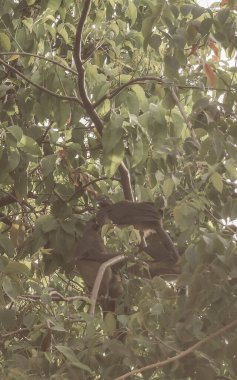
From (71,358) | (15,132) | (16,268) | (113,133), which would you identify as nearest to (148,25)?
(113,133)

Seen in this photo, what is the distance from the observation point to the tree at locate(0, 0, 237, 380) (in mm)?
1419

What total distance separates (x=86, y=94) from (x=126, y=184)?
30 cm

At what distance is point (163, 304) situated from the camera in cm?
151

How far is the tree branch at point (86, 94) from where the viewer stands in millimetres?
1915

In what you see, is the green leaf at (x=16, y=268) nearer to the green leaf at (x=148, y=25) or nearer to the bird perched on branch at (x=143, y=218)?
the bird perched on branch at (x=143, y=218)

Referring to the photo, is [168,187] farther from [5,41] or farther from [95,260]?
[5,41]

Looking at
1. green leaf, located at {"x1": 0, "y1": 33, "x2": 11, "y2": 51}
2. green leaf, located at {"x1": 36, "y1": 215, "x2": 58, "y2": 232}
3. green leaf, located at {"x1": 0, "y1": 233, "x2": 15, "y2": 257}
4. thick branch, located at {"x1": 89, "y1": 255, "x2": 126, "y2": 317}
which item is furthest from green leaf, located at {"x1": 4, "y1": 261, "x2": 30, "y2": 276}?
green leaf, located at {"x1": 0, "y1": 33, "x2": 11, "y2": 51}

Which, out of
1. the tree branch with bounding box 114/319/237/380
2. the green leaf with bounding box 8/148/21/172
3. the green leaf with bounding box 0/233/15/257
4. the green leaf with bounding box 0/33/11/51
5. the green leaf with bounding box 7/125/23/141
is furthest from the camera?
the green leaf with bounding box 0/33/11/51

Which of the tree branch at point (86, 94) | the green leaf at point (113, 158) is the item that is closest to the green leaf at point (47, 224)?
the tree branch at point (86, 94)

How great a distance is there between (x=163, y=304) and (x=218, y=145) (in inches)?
13.7

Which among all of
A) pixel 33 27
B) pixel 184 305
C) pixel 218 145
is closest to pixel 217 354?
pixel 184 305

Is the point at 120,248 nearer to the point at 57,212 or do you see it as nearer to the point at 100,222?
the point at 100,222

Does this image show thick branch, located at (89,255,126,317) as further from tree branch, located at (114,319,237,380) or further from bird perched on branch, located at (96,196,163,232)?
tree branch, located at (114,319,237,380)

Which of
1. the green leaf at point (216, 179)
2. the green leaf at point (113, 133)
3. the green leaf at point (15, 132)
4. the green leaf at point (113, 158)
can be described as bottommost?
the green leaf at point (216, 179)
